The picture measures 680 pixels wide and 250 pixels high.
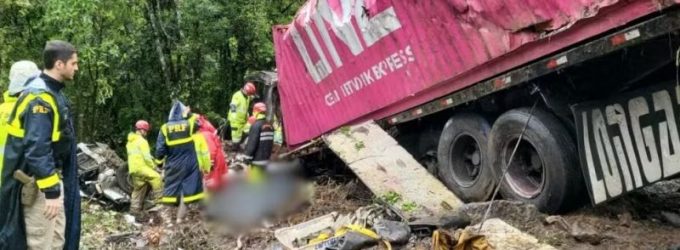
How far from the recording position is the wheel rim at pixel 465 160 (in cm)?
625

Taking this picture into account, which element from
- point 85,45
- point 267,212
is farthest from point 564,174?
point 85,45

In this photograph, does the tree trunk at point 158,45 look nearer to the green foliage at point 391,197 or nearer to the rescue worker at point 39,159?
the green foliage at point 391,197

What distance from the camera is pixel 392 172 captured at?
629cm

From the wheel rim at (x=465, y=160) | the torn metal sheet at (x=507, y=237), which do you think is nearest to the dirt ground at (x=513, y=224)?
the torn metal sheet at (x=507, y=237)

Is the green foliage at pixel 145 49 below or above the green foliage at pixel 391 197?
above

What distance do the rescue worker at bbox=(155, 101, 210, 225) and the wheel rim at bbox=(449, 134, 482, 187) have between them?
8.61 ft

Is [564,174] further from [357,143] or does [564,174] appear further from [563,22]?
[357,143]

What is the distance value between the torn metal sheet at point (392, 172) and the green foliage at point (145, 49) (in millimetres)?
8873

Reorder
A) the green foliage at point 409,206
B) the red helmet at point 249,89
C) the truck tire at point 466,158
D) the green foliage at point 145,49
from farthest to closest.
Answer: the green foliage at point 145,49
the red helmet at point 249,89
the truck tire at point 466,158
the green foliage at point 409,206

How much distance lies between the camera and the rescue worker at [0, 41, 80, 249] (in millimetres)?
3648

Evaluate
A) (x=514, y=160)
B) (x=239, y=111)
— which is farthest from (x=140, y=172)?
(x=514, y=160)

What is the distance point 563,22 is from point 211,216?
405 centimetres

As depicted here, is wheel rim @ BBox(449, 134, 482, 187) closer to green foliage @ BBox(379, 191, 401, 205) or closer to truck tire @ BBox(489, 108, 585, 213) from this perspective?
truck tire @ BBox(489, 108, 585, 213)

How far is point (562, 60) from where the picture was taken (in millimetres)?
4672
